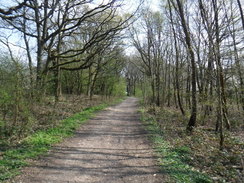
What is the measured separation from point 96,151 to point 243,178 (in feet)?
14.3

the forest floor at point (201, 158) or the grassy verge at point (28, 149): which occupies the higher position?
the grassy verge at point (28, 149)

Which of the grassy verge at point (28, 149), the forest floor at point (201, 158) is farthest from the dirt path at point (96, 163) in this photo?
the forest floor at point (201, 158)

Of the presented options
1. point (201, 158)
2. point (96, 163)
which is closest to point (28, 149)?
point (96, 163)

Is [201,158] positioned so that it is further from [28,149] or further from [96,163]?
[28,149]

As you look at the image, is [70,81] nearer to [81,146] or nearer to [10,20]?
[10,20]

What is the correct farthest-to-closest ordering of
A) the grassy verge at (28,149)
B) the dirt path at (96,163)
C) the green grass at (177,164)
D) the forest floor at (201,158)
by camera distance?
the forest floor at (201,158), the green grass at (177,164), the grassy verge at (28,149), the dirt path at (96,163)

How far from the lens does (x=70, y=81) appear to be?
28.7m

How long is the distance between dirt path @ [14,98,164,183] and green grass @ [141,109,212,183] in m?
0.31

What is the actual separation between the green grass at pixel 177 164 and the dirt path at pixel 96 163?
1.02 ft

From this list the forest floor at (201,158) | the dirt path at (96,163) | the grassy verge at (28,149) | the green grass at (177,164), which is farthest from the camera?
the forest floor at (201,158)

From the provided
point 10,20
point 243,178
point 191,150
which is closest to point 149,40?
point 10,20

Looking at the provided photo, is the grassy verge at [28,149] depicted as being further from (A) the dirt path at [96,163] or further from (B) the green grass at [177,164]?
(B) the green grass at [177,164]

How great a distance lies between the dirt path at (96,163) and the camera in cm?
427

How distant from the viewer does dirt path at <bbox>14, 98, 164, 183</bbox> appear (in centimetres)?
427
